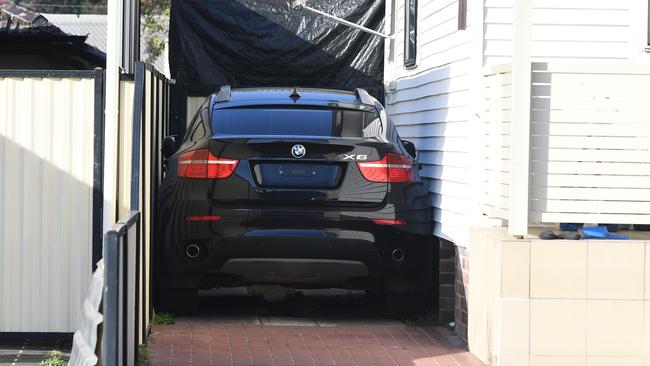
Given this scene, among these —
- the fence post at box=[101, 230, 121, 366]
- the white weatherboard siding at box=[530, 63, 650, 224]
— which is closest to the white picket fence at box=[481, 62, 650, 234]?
the white weatherboard siding at box=[530, 63, 650, 224]

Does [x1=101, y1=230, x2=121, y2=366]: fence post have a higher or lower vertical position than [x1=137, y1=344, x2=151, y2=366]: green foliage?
higher

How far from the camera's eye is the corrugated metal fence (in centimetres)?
855

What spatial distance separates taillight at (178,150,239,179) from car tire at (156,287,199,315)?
954 mm

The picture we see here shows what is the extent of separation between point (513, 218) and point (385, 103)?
6.61m

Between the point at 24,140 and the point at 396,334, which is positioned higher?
the point at 24,140

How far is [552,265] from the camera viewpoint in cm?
776

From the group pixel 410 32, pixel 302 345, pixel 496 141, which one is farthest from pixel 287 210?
pixel 410 32

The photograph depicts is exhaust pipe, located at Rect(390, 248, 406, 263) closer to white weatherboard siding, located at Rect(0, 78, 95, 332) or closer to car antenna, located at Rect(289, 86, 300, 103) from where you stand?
car antenna, located at Rect(289, 86, 300, 103)

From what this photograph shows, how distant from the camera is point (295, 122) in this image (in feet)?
32.5

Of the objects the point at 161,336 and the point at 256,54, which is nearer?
the point at 161,336

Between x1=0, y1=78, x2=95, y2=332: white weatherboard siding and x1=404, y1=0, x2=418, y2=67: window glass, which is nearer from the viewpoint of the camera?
x1=0, y1=78, x2=95, y2=332: white weatherboard siding

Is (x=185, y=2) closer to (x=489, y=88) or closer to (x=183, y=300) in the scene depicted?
(x=183, y=300)

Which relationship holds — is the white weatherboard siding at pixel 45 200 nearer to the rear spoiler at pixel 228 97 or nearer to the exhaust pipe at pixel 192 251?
the exhaust pipe at pixel 192 251

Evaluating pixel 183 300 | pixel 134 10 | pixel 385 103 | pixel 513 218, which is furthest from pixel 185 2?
pixel 513 218
